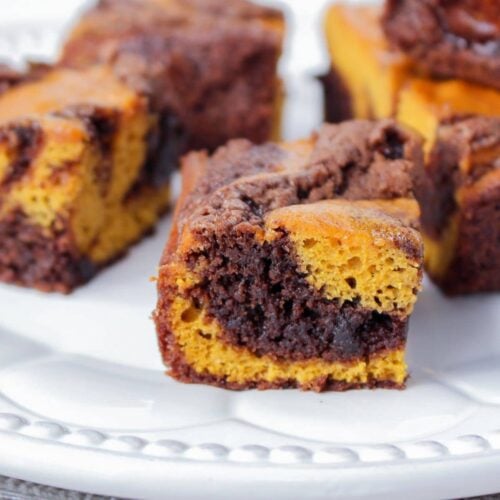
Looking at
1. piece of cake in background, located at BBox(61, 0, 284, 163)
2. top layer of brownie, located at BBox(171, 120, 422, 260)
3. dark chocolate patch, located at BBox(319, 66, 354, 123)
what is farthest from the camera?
dark chocolate patch, located at BBox(319, 66, 354, 123)

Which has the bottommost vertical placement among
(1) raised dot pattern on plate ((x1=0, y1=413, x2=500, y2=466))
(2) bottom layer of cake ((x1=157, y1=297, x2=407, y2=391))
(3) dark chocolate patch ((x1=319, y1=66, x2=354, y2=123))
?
(1) raised dot pattern on plate ((x1=0, y1=413, x2=500, y2=466))

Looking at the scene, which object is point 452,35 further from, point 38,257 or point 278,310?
point 38,257

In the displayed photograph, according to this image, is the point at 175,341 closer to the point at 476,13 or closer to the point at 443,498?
the point at 443,498

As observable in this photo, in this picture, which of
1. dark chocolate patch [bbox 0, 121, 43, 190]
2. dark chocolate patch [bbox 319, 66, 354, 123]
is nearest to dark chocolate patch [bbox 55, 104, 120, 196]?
dark chocolate patch [bbox 0, 121, 43, 190]

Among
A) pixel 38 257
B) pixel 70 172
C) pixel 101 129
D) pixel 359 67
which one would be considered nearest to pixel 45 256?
pixel 38 257

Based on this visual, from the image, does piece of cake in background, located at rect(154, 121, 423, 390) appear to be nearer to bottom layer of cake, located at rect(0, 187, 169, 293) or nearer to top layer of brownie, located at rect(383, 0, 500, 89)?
bottom layer of cake, located at rect(0, 187, 169, 293)

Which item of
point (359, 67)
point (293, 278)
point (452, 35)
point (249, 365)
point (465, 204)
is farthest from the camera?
point (359, 67)

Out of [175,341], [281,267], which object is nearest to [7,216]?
[175,341]
